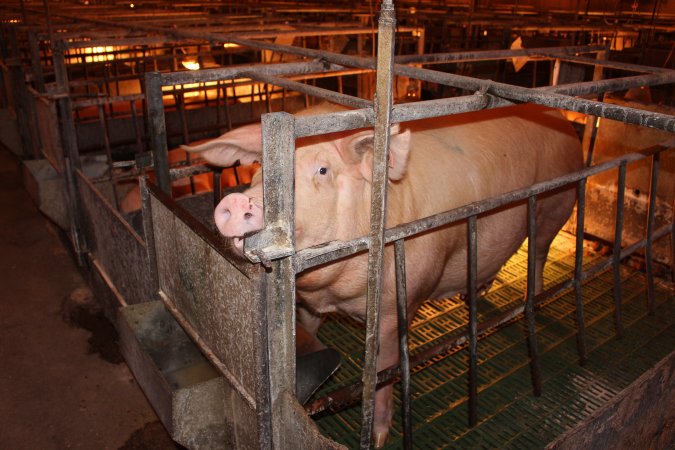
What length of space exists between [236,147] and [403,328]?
1.15 meters

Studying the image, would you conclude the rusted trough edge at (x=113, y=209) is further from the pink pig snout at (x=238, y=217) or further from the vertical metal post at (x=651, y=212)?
the vertical metal post at (x=651, y=212)

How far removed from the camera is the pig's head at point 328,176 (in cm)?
238

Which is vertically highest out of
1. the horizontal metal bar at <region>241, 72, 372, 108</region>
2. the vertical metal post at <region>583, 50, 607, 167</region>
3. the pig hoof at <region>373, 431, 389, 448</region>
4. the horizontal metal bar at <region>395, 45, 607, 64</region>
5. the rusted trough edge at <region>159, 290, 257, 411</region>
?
the horizontal metal bar at <region>395, 45, 607, 64</region>

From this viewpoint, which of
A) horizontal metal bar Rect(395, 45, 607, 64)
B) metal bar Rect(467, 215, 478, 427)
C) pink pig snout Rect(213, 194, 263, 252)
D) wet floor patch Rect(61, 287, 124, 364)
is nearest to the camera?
pink pig snout Rect(213, 194, 263, 252)

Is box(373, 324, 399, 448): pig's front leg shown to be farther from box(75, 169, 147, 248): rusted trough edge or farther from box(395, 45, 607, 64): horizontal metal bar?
box(395, 45, 607, 64): horizontal metal bar

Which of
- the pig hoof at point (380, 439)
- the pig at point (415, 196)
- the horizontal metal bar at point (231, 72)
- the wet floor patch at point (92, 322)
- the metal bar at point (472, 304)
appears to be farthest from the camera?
the wet floor patch at point (92, 322)

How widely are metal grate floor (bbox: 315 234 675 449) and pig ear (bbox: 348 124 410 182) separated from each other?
1.35 m

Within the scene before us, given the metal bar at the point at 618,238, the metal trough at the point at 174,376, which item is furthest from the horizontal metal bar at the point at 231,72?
the metal bar at the point at 618,238

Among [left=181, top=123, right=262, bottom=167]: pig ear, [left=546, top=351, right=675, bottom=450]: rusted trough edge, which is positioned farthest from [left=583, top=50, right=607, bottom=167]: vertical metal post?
[left=181, top=123, right=262, bottom=167]: pig ear

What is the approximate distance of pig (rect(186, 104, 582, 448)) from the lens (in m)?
2.51

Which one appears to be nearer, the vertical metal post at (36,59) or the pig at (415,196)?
the pig at (415,196)

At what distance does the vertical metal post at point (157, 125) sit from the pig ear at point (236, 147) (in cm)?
21

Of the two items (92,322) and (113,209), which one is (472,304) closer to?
(113,209)

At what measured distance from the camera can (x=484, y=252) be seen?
Result: 377cm
